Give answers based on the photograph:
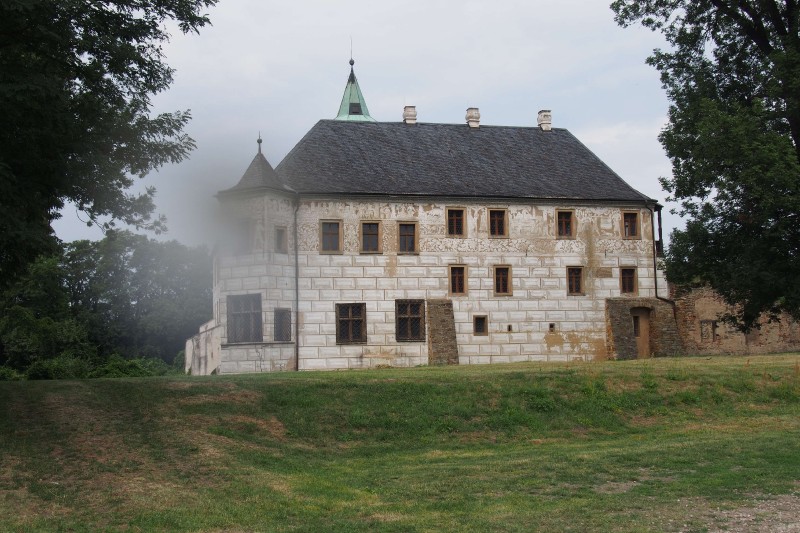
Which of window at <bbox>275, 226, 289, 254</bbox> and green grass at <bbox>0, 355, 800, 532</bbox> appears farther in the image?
window at <bbox>275, 226, 289, 254</bbox>

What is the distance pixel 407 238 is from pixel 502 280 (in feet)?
14.2

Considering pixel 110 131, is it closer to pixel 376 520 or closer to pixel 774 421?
pixel 376 520

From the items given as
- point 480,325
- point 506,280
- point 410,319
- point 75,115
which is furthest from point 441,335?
point 75,115

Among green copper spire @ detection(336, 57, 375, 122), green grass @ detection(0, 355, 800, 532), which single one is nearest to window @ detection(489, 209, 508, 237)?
green grass @ detection(0, 355, 800, 532)

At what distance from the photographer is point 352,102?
6438cm

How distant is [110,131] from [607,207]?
84.7 ft

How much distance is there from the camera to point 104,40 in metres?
17.7

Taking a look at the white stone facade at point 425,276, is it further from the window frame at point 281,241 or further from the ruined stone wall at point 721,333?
the ruined stone wall at point 721,333

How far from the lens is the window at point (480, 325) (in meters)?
38.2

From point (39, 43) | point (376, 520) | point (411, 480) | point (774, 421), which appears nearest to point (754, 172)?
point (774, 421)

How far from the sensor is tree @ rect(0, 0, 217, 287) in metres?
16.1

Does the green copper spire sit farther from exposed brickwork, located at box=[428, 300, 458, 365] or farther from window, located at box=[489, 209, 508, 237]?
exposed brickwork, located at box=[428, 300, 458, 365]

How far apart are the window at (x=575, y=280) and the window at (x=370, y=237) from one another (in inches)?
325

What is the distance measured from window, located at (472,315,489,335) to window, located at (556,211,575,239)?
16.2 ft
